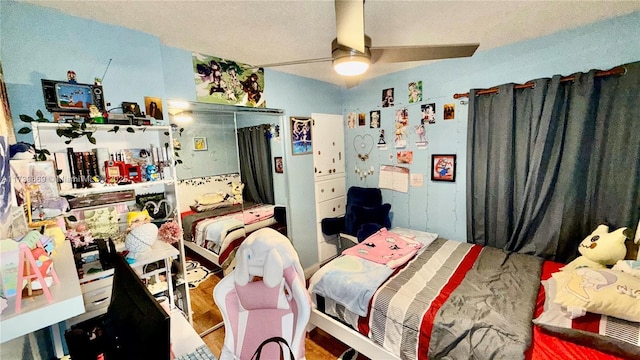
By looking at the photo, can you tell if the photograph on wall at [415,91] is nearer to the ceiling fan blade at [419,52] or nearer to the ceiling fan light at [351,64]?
the ceiling fan blade at [419,52]

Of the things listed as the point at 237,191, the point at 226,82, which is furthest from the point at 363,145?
the point at 226,82

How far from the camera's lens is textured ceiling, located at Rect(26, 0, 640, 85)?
1563mm

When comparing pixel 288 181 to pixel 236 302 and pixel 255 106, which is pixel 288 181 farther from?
pixel 236 302

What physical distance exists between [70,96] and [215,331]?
2.13m

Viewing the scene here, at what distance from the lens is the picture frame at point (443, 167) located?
2.79 m

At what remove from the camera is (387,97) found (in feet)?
10.4

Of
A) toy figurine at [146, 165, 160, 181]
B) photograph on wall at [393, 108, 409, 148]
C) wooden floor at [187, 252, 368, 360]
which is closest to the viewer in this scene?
toy figurine at [146, 165, 160, 181]

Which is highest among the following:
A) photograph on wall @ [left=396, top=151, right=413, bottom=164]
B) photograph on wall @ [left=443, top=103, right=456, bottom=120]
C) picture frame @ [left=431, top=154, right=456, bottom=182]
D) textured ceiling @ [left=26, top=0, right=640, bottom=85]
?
textured ceiling @ [left=26, top=0, right=640, bottom=85]

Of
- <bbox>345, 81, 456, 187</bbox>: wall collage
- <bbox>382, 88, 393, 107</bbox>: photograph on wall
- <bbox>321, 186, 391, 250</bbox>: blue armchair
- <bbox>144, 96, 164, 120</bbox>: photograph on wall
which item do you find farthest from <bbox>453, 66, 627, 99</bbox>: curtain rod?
<bbox>144, 96, 164, 120</bbox>: photograph on wall

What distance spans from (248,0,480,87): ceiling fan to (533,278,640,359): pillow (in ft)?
5.22

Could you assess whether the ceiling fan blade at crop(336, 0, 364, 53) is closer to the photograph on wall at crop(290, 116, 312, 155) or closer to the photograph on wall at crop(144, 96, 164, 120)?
the photograph on wall at crop(144, 96, 164, 120)

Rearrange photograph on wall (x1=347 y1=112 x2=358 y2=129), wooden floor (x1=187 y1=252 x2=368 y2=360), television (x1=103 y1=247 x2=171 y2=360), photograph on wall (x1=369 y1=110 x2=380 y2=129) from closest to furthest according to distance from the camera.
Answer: television (x1=103 y1=247 x2=171 y2=360), wooden floor (x1=187 y1=252 x2=368 y2=360), photograph on wall (x1=369 y1=110 x2=380 y2=129), photograph on wall (x1=347 y1=112 x2=358 y2=129)

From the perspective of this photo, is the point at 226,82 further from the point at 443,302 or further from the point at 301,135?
the point at 443,302

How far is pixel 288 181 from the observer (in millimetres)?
3125
